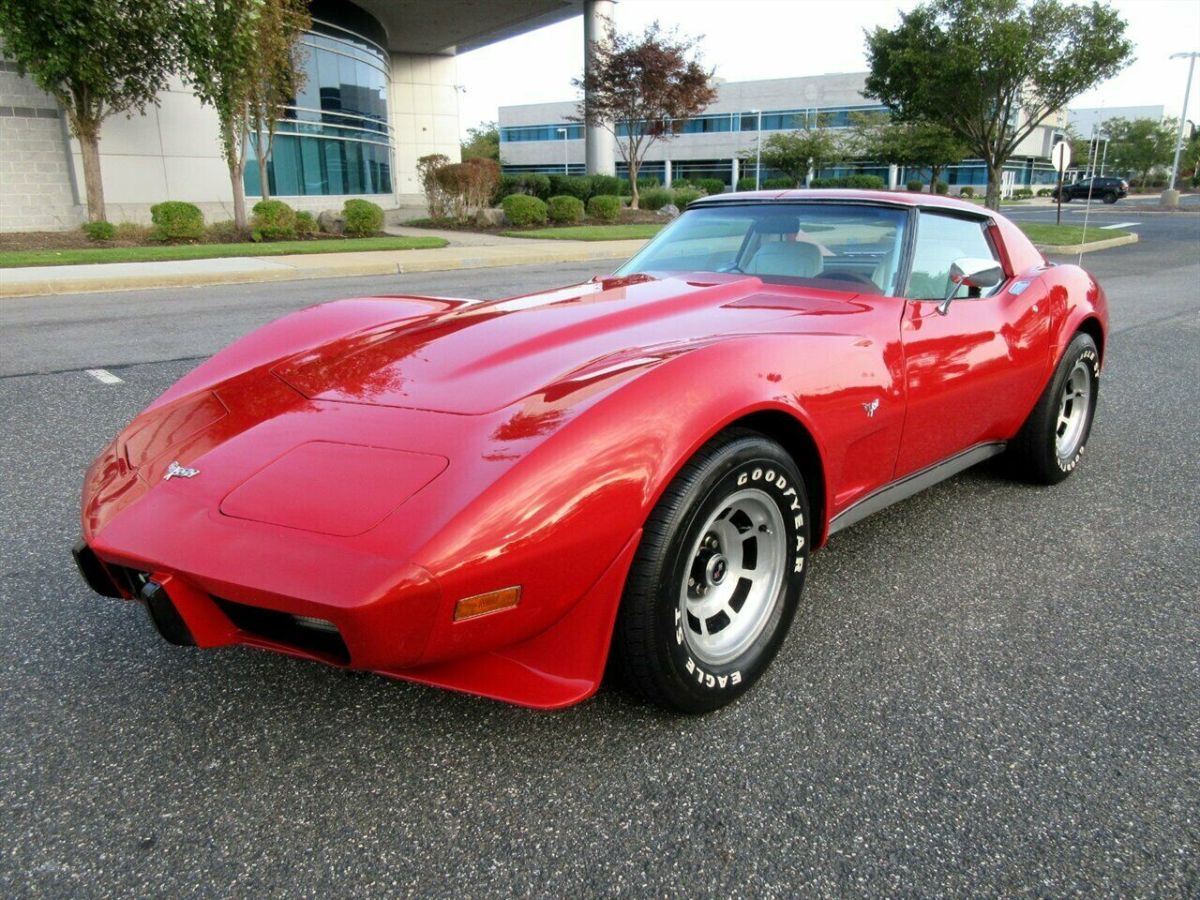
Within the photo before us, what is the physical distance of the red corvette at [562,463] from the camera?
5.68 ft

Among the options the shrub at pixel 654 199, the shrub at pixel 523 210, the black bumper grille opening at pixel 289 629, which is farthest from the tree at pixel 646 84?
the black bumper grille opening at pixel 289 629

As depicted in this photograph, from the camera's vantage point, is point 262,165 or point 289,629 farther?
point 262,165

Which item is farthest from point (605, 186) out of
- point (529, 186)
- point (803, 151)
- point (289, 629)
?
point (289, 629)

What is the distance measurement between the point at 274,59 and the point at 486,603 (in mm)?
19575

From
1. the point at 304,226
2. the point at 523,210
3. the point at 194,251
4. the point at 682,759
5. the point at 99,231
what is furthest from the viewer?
the point at 523,210

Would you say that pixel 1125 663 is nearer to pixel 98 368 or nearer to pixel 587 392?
pixel 587 392

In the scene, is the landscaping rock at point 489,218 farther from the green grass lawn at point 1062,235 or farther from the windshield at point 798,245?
the windshield at point 798,245

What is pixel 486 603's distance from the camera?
1726 mm

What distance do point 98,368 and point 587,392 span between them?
Result: 5.32 metres

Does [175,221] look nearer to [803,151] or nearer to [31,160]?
[31,160]

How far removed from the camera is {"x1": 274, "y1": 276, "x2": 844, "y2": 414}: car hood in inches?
→ 87.5

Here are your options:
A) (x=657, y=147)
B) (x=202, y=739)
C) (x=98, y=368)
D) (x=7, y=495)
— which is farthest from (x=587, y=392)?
(x=657, y=147)

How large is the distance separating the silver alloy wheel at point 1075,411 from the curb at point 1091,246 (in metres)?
15.4

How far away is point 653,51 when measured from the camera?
2591 cm
